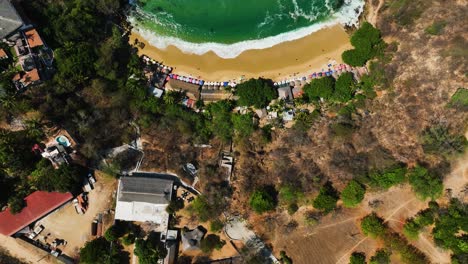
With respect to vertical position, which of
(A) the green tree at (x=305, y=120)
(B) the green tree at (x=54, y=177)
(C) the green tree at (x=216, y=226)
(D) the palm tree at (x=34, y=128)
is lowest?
(C) the green tree at (x=216, y=226)

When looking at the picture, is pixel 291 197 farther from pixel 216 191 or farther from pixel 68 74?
pixel 68 74

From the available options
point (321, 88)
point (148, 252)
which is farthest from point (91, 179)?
point (321, 88)

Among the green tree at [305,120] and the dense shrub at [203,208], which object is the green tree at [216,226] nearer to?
the dense shrub at [203,208]

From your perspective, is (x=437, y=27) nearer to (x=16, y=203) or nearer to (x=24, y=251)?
(x=16, y=203)

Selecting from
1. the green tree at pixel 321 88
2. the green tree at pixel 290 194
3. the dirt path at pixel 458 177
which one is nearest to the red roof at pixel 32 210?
the green tree at pixel 290 194

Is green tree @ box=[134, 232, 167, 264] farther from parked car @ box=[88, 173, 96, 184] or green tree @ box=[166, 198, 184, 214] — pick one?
parked car @ box=[88, 173, 96, 184]

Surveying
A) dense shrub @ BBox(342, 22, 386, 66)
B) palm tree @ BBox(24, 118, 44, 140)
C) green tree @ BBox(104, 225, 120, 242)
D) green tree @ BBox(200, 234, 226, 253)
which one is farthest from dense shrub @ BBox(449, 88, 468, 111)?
palm tree @ BBox(24, 118, 44, 140)

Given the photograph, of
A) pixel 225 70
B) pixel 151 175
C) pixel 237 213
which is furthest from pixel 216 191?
pixel 225 70
